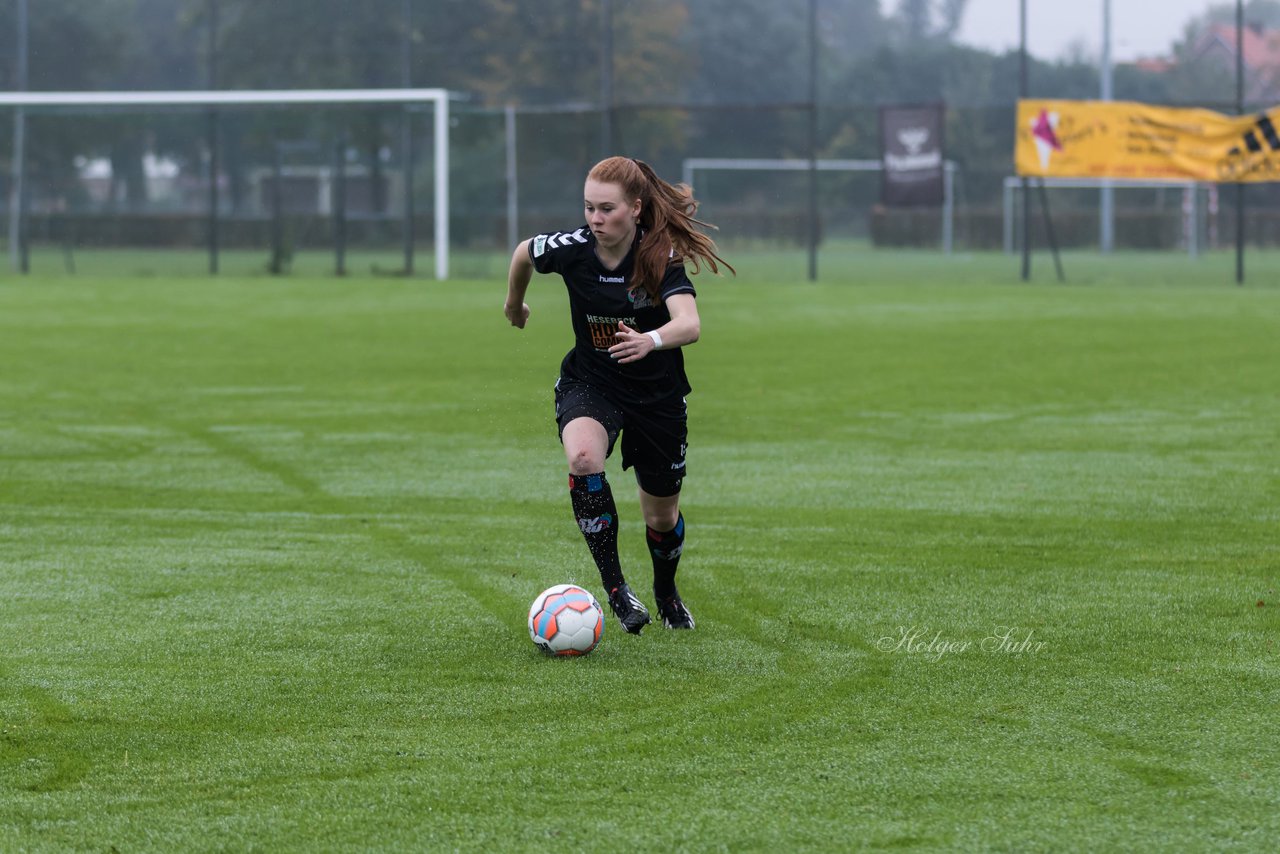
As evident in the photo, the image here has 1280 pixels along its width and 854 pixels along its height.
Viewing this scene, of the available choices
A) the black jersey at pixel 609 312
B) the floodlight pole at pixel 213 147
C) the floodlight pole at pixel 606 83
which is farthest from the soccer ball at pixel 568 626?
the floodlight pole at pixel 213 147

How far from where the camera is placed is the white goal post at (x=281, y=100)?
3073 centimetres

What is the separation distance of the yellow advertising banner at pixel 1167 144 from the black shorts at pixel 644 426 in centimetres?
2396

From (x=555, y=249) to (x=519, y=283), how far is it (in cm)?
25

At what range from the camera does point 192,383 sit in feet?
45.9

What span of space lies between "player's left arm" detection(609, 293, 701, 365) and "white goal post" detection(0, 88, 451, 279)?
83.1 ft

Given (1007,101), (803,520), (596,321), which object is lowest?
(803,520)

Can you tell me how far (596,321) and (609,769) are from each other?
6.51 ft

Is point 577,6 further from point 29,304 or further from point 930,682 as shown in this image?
point 930,682

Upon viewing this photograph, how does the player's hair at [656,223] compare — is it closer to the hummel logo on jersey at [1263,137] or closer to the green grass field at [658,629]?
the green grass field at [658,629]

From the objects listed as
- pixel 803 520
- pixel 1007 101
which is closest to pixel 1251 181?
pixel 1007 101

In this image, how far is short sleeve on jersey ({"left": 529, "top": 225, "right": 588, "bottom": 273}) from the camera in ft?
18.6

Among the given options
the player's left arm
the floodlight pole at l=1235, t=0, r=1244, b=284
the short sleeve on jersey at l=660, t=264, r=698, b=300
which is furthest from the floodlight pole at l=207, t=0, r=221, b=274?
the player's left arm

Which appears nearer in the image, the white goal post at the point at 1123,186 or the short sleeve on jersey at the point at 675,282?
the short sleeve on jersey at the point at 675,282

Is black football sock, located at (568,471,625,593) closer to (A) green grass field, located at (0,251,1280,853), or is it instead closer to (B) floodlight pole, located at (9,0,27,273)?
(A) green grass field, located at (0,251,1280,853)
